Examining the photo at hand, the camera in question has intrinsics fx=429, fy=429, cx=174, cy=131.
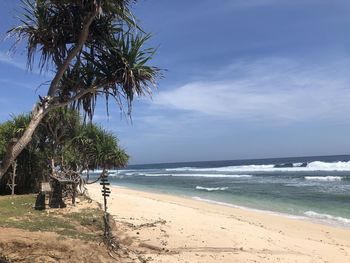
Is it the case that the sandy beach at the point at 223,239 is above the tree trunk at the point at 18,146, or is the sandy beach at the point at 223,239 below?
below

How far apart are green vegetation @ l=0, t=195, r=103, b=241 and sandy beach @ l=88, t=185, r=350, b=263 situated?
71 centimetres

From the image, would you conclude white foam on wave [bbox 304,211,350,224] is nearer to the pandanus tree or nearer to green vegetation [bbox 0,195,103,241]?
green vegetation [bbox 0,195,103,241]

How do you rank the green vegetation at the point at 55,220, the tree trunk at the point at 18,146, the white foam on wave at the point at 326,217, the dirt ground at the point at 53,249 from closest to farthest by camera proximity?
the tree trunk at the point at 18,146
the dirt ground at the point at 53,249
the green vegetation at the point at 55,220
the white foam on wave at the point at 326,217

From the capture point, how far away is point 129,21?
553 cm

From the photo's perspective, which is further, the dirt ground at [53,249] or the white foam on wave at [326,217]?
the white foam on wave at [326,217]

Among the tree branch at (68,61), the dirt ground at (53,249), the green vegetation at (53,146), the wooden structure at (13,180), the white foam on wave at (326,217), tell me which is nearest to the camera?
the tree branch at (68,61)

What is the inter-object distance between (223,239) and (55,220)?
374 centimetres

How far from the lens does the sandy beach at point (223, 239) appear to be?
825 cm

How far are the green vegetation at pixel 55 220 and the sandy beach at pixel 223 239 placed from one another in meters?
0.71

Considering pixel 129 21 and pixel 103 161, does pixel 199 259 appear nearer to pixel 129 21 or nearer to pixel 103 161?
pixel 129 21

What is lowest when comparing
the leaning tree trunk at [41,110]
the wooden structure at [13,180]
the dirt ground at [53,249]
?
the dirt ground at [53,249]

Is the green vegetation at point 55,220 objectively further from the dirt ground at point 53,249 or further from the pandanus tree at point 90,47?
the pandanus tree at point 90,47

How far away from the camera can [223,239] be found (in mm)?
9602

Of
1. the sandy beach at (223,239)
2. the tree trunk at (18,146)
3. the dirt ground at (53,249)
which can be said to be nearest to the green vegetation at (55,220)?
the dirt ground at (53,249)
